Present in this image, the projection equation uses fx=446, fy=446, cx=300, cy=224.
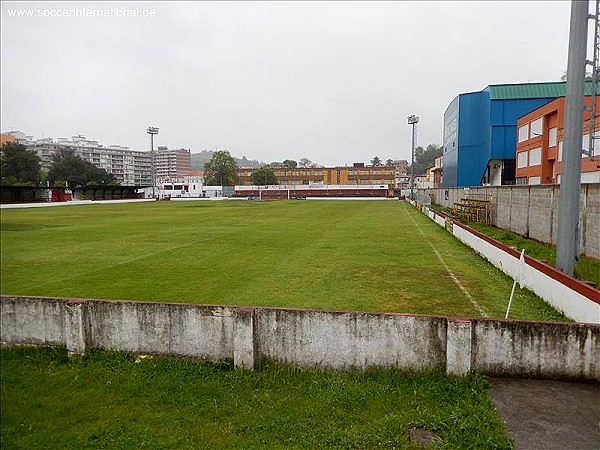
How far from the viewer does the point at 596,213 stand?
447 inches

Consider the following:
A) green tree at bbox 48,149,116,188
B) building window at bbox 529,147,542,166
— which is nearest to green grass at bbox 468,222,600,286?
green tree at bbox 48,149,116,188

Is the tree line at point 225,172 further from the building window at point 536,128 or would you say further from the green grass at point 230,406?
the green grass at point 230,406

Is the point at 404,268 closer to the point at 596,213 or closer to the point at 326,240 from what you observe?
the point at 596,213

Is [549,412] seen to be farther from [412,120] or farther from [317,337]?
[412,120]

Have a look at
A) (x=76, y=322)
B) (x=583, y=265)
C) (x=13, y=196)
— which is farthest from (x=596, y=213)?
(x=13, y=196)

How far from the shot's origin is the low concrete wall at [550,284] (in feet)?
22.4

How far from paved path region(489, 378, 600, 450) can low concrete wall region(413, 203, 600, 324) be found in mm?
2048

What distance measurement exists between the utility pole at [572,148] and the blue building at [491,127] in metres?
36.4

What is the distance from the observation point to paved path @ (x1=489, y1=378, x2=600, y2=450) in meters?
4.03

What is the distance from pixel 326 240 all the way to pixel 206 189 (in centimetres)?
7540

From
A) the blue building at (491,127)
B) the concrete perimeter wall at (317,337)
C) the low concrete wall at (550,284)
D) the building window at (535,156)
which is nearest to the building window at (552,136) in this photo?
the building window at (535,156)

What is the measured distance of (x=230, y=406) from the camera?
4.66 meters

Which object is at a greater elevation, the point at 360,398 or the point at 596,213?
the point at 596,213

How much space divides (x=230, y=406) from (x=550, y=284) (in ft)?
22.8
